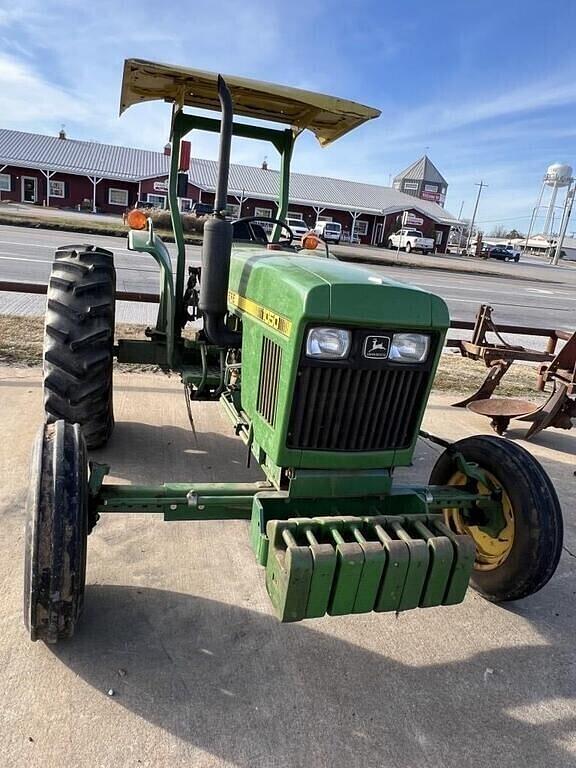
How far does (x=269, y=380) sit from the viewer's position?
2.77 meters

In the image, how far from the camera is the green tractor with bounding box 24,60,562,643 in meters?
2.23

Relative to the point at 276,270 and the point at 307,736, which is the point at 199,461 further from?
the point at 307,736

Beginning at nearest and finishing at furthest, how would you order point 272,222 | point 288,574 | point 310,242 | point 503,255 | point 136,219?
point 288,574 < point 272,222 < point 136,219 < point 310,242 < point 503,255

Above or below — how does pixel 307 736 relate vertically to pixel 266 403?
below

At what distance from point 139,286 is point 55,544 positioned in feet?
32.4

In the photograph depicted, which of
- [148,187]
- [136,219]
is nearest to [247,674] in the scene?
[136,219]

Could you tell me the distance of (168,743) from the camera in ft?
6.83

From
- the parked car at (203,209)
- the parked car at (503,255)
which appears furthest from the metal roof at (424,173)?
the parked car at (203,209)

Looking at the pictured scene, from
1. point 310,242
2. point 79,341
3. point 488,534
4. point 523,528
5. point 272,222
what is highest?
point 272,222

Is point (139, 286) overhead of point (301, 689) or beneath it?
overhead

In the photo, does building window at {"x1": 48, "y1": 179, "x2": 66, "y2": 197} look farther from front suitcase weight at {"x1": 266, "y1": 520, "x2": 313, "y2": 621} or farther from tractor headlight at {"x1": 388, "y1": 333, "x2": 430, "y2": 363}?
front suitcase weight at {"x1": 266, "y1": 520, "x2": 313, "y2": 621}

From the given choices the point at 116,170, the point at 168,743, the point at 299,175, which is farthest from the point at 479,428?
the point at 299,175

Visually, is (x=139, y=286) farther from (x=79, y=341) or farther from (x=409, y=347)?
(x=409, y=347)

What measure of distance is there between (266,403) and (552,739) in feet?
5.81
